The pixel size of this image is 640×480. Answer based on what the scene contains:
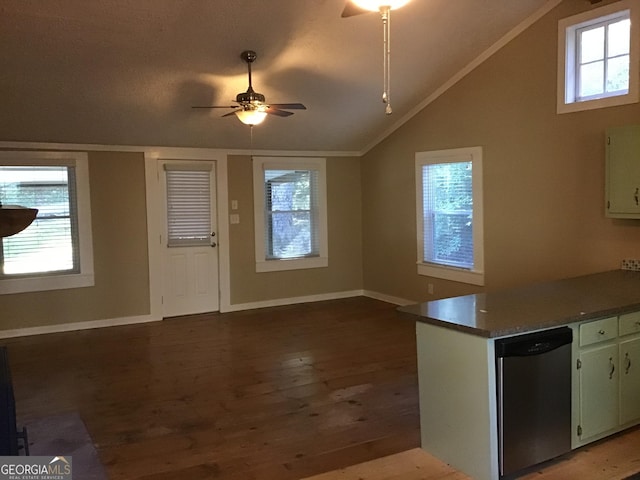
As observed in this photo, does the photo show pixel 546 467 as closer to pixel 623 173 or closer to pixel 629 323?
pixel 629 323

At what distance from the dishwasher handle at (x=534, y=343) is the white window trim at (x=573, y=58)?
2.52 meters

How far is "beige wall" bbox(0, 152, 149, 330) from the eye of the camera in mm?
6449

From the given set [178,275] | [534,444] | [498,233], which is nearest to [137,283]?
[178,275]

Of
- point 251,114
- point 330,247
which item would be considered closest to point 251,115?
point 251,114

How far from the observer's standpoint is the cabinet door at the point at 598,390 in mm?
3207

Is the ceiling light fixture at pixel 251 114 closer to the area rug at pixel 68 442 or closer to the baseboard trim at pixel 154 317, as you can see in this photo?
the area rug at pixel 68 442

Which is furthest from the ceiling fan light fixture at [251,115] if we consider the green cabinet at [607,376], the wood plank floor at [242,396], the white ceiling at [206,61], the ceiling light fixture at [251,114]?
the green cabinet at [607,376]

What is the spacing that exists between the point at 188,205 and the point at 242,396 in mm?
3340

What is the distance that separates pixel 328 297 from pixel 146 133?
3338 mm

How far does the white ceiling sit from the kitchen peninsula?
2.76 m

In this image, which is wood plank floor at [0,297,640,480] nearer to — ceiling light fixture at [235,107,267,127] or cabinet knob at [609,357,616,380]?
Answer: cabinet knob at [609,357,616,380]

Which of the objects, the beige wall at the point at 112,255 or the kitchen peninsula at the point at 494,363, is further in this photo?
the beige wall at the point at 112,255

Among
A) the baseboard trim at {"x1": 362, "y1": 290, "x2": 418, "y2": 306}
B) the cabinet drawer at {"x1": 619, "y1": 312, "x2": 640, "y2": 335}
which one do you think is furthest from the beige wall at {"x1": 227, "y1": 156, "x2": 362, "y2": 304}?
the cabinet drawer at {"x1": 619, "y1": 312, "x2": 640, "y2": 335}

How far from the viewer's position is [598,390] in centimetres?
328
